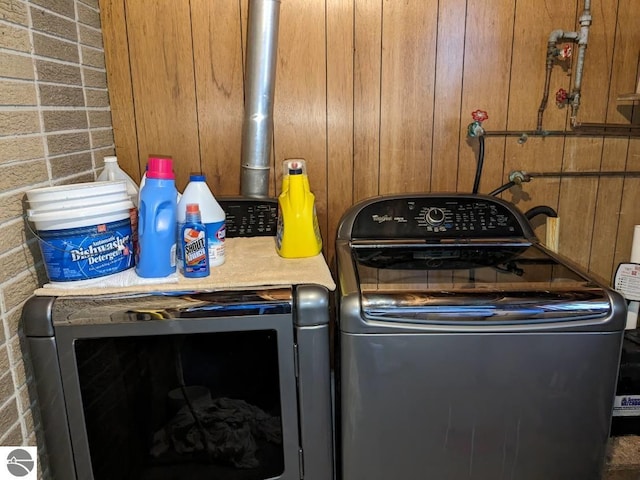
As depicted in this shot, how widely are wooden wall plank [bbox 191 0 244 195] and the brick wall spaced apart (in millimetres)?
371

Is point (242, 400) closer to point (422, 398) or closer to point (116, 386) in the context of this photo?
point (116, 386)

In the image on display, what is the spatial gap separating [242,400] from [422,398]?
430mm

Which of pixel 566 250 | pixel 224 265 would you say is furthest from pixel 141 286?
pixel 566 250

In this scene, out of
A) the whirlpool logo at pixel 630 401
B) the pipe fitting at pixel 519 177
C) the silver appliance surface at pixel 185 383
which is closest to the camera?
the silver appliance surface at pixel 185 383

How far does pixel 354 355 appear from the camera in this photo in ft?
3.76

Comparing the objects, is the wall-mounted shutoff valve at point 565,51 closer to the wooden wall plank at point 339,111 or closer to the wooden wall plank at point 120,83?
the wooden wall plank at point 339,111

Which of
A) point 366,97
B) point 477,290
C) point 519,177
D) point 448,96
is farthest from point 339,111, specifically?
point 477,290

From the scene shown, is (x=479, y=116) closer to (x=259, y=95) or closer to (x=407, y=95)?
(x=407, y=95)

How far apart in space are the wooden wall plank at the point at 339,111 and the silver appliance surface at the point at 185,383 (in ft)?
2.58

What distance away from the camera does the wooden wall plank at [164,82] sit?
171cm

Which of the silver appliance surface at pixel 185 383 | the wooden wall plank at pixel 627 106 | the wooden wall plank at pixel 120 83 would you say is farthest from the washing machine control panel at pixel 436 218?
the wooden wall plank at pixel 120 83

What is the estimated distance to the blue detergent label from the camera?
44.7 inches

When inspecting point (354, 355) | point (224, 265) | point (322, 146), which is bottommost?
point (354, 355)

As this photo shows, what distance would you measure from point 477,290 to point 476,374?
193 mm
